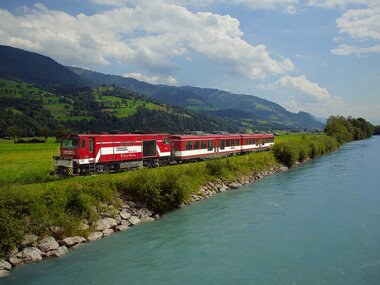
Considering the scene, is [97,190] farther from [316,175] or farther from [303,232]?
[316,175]

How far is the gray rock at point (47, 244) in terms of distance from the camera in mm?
17625

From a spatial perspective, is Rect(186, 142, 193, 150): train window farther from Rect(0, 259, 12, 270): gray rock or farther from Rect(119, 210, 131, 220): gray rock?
Rect(0, 259, 12, 270): gray rock

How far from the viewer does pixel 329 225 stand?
22938 mm

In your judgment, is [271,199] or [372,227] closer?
[372,227]

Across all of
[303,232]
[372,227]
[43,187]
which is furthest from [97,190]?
[372,227]

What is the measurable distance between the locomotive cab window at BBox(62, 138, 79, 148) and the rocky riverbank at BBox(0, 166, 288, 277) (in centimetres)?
673

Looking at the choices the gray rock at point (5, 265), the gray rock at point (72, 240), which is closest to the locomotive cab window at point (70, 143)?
the gray rock at point (72, 240)

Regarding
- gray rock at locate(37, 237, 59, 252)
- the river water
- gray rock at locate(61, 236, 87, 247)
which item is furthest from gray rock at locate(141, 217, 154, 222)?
gray rock at locate(37, 237, 59, 252)

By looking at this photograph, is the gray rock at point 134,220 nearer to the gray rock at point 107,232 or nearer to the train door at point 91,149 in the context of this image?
the gray rock at point 107,232

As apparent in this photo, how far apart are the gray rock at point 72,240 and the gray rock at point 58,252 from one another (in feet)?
1.13

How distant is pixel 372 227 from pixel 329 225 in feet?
7.96

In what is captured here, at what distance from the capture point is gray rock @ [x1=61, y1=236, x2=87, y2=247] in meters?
18.6

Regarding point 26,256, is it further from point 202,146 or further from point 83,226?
point 202,146

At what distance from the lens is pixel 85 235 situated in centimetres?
1983
